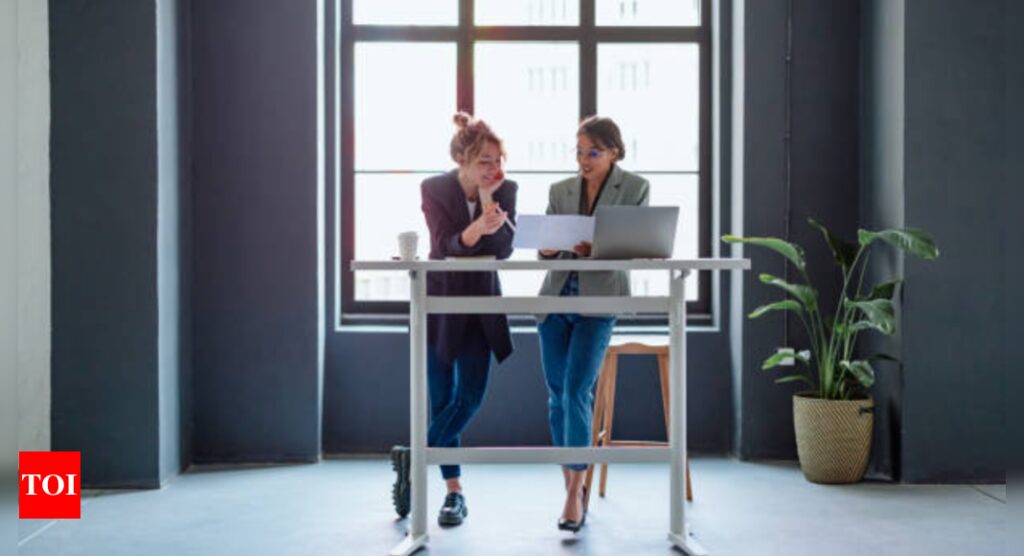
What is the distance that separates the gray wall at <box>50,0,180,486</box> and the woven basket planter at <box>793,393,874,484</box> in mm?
2552

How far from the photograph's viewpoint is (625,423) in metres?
4.93

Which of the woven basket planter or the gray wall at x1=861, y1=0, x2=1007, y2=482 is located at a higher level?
the gray wall at x1=861, y1=0, x2=1007, y2=482

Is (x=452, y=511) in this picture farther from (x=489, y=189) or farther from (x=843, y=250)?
(x=843, y=250)

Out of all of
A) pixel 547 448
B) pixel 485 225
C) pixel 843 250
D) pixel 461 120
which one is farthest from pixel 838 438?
pixel 461 120

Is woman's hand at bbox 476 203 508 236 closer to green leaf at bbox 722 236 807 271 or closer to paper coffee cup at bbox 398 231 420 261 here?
paper coffee cup at bbox 398 231 420 261

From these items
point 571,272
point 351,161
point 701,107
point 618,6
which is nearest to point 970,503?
point 571,272

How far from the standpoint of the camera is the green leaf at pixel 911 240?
13.6 feet

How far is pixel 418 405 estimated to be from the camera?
11.0 ft

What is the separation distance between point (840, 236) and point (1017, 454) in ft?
9.60

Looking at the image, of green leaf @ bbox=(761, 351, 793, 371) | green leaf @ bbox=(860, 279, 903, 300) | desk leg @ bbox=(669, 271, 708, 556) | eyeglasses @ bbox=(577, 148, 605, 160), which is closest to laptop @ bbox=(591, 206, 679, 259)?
desk leg @ bbox=(669, 271, 708, 556)

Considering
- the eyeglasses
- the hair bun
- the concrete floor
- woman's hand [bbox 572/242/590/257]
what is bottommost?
the concrete floor

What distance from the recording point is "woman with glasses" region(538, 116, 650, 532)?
3455mm

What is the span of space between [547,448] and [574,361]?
0.32 metres

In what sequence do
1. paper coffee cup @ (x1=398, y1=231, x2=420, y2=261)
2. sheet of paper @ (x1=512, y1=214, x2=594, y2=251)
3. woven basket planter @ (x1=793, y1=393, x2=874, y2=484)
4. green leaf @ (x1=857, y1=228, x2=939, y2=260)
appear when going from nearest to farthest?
1. sheet of paper @ (x1=512, y1=214, x2=594, y2=251)
2. paper coffee cup @ (x1=398, y1=231, x2=420, y2=261)
3. green leaf @ (x1=857, y1=228, x2=939, y2=260)
4. woven basket planter @ (x1=793, y1=393, x2=874, y2=484)
